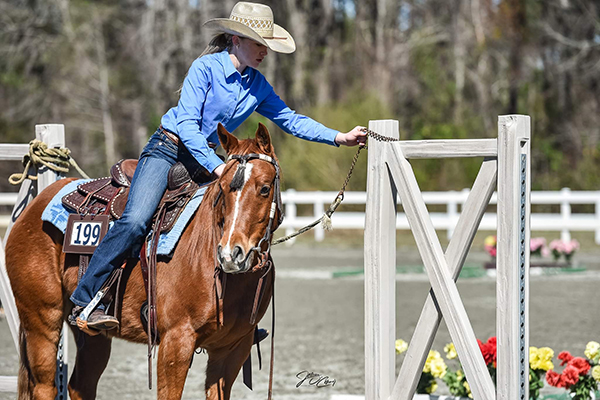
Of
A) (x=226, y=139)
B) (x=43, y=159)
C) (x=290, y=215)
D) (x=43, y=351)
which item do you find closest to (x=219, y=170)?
(x=226, y=139)

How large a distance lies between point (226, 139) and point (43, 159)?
76.4 inches

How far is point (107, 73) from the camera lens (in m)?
38.1

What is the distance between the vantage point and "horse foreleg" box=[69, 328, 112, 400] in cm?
507

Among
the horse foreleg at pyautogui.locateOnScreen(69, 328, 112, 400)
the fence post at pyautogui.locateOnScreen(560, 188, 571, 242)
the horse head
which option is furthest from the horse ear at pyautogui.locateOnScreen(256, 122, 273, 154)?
the fence post at pyautogui.locateOnScreen(560, 188, 571, 242)

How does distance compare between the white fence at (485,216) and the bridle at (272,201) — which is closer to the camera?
the bridle at (272,201)

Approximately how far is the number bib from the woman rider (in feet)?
0.68

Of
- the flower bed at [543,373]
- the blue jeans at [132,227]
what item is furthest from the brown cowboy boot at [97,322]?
the flower bed at [543,373]

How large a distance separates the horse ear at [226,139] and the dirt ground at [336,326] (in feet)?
10.0

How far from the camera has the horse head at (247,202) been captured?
371 cm

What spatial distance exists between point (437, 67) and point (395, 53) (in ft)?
14.0

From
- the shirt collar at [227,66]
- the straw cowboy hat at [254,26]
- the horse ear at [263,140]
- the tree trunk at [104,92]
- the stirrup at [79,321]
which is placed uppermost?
the tree trunk at [104,92]

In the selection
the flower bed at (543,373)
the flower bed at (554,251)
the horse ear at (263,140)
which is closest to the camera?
the horse ear at (263,140)

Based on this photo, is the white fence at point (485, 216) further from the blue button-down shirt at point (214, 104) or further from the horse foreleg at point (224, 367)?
the horse foreleg at point (224, 367)

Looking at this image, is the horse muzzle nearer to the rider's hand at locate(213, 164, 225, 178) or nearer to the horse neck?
the horse neck
